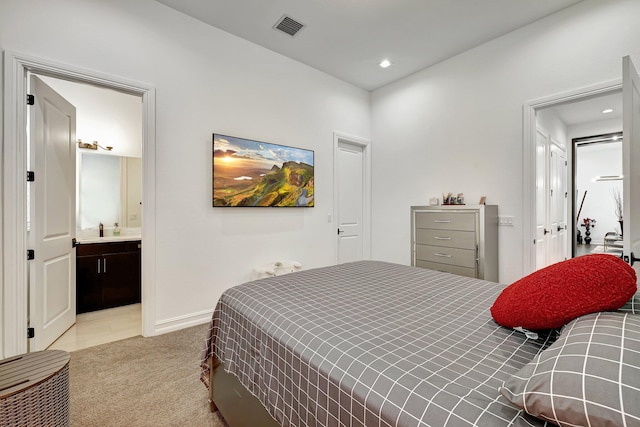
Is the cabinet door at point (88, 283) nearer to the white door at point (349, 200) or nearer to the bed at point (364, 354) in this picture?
the bed at point (364, 354)

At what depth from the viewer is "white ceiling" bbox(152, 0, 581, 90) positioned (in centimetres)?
263

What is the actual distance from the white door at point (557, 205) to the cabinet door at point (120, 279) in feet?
18.6

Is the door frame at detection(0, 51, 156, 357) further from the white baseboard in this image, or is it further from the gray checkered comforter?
the gray checkered comforter

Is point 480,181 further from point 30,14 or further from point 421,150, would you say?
point 30,14

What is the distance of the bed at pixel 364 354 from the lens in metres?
0.73

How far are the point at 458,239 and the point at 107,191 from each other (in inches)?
190

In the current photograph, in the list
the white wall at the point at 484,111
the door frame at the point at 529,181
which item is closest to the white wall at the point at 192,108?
the white wall at the point at 484,111

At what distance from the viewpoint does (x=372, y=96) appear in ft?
14.8

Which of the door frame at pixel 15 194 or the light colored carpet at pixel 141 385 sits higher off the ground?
the door frame at pixel 15 194

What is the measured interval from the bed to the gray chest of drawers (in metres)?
1.35

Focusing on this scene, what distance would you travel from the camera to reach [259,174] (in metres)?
3.27

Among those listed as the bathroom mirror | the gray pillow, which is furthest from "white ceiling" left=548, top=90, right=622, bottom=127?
the bathroom mirror

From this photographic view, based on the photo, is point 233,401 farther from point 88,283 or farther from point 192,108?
point 88,283

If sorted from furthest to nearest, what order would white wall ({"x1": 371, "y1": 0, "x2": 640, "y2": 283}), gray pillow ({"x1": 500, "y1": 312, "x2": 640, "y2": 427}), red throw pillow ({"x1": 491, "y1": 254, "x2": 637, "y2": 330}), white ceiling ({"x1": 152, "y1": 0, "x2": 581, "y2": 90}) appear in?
white ceiling ({"x1": 152, "y1": 0, "x2": 581, "y2": 90}) < white wall ({"x1": 371, "y1": 0, "x2": 640, "y2": 283}) < red throw pillow ({"x1": 491, "y1": 254, "x2": 637, "y2": 330}) < gray pillow ({"x1": 500, "y1": 312, "x2": 640, "y2": 427})
